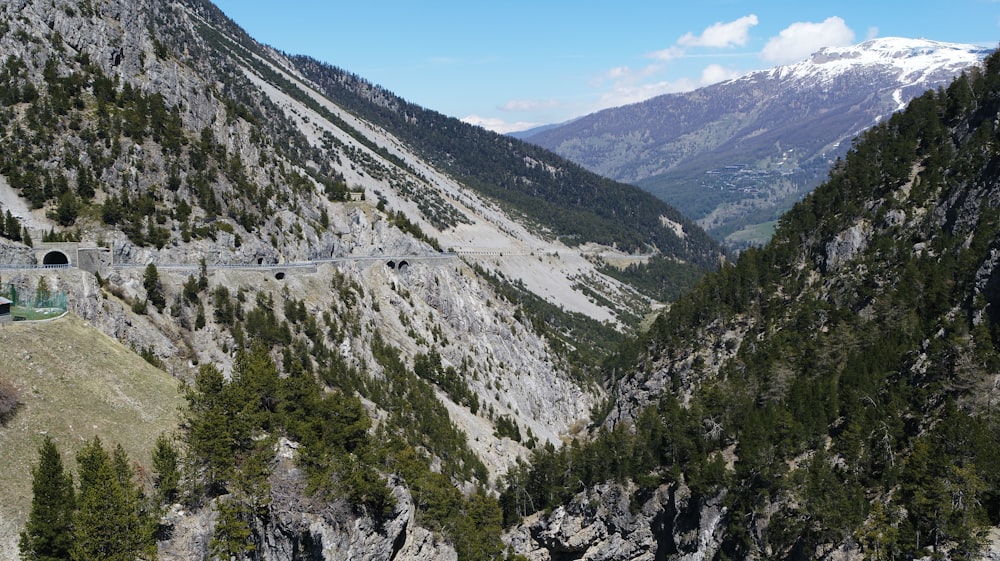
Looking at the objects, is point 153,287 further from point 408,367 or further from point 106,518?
point 106,518

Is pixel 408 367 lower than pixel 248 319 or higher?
lower

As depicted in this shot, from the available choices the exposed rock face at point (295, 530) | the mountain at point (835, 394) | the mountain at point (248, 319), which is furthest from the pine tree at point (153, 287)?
the mountain at point (835, 394)

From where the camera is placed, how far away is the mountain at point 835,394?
5606 centimetres

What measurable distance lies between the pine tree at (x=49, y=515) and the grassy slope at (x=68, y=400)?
7.63 ft

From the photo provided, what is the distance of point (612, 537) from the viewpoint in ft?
258

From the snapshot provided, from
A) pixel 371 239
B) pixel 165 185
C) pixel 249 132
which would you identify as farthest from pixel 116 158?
pixel 371 239

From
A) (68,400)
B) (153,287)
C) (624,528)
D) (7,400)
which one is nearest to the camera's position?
(7,400)

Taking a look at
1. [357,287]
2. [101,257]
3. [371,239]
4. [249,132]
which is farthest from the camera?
[371,239]

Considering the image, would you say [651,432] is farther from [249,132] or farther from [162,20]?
[162,20]

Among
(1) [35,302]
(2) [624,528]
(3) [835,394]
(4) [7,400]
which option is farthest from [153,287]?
(3) [835,394]

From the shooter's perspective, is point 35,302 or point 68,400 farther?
point 35,302

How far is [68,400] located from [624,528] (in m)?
53.8

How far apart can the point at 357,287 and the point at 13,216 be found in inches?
1703

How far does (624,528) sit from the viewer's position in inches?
3076
